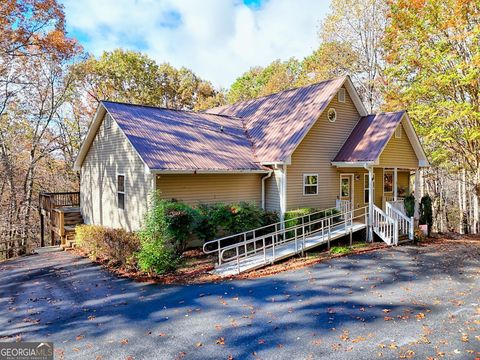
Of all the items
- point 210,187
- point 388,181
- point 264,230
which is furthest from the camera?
point 388,181

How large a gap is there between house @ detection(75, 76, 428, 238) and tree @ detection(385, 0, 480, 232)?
2.45m

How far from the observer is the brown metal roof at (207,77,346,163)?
1538cm

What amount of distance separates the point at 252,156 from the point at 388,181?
793 cm

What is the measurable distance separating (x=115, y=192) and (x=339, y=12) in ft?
69.9

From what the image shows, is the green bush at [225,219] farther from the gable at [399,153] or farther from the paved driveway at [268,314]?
the gable at [399,153]

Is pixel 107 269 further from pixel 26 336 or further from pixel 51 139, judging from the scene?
pixel 51 139

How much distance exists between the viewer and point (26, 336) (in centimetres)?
685

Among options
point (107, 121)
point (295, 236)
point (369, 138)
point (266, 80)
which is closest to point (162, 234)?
point (295, 236)

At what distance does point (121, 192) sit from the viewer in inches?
584

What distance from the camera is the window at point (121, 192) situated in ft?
48.4

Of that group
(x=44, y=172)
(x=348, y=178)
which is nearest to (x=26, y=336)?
(x=348, y=178)

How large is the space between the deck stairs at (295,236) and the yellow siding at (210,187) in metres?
1.82

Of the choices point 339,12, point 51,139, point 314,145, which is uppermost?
point 339,12

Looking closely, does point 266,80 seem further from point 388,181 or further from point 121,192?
point 121,192
